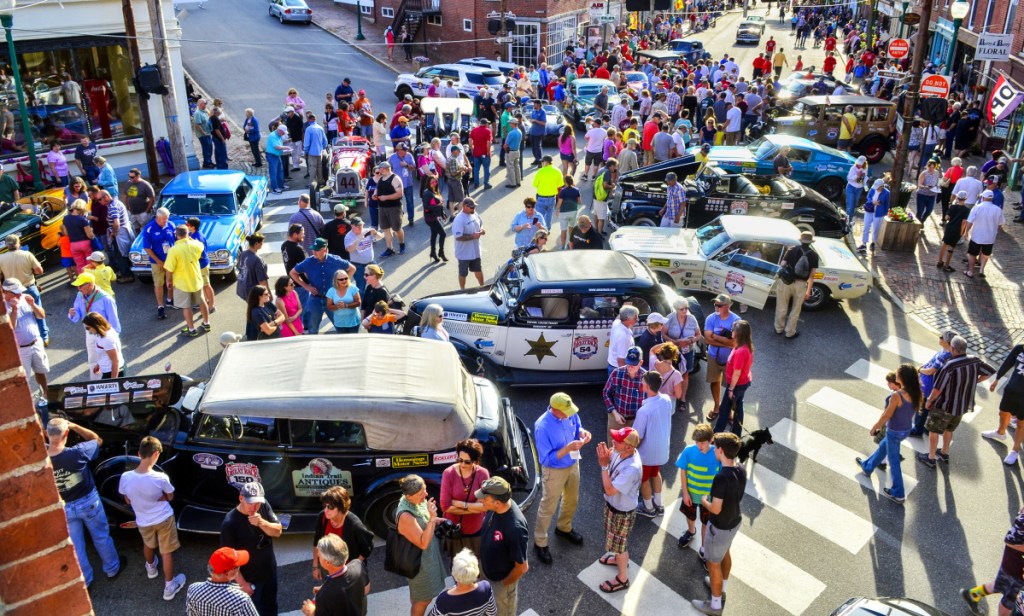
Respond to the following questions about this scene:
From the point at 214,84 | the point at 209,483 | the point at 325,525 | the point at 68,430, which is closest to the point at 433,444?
the point at 325,525

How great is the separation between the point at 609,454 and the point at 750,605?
5.97 ft

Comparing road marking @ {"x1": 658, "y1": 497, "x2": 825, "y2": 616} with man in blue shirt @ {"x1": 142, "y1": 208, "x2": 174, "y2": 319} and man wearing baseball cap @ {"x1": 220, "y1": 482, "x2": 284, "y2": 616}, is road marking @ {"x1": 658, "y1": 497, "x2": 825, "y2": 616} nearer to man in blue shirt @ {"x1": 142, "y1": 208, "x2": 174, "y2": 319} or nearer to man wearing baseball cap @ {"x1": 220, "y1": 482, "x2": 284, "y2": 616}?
man wearing baseball cap @ {"x1": 220, "y1": 482, "x2": 284, "y2": 616}

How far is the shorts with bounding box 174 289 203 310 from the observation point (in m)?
11.4

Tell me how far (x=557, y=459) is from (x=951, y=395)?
485 cm

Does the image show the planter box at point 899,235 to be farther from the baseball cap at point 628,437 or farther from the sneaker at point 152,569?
the sneaker at point 152,569

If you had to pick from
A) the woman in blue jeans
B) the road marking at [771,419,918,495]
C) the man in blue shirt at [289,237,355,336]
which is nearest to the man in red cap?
the man in blue shirt at [289,237,355,336]

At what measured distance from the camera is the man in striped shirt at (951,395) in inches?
347

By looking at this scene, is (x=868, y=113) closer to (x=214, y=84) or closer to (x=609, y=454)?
(x=609, y=454)

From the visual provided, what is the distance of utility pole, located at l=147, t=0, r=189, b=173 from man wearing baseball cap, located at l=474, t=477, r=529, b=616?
1381 cm

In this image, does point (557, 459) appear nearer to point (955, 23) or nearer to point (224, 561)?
point (224, 561)

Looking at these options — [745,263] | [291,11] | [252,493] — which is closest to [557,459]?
[252,493]

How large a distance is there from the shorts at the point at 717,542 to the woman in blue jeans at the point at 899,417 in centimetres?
266

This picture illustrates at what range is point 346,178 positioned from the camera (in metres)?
17.1

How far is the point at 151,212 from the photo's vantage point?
15.0m
